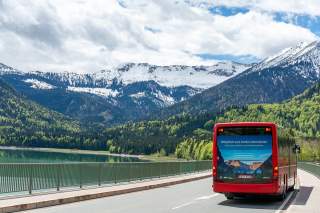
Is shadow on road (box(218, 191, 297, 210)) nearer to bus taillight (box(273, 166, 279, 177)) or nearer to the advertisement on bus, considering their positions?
the advertisement on bus

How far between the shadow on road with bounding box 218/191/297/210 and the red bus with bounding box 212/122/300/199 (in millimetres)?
521

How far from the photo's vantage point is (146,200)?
997 inches

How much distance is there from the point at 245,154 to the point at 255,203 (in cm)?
234

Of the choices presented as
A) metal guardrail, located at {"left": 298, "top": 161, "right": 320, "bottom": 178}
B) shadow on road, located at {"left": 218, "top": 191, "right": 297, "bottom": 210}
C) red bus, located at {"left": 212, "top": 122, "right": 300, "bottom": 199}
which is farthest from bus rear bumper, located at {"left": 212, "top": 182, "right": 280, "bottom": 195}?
metal guardrail, located at {"left": 298, "top": 161, "right": 320, "bottom": 178}

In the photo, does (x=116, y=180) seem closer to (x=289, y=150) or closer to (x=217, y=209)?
(x=289, y=150)

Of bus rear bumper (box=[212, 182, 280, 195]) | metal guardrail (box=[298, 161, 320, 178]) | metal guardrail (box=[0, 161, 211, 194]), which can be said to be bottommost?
metal guardrail (box=[298, 161, 320, 178])

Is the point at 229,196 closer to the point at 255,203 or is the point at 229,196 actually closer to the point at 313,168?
the point at 255,203

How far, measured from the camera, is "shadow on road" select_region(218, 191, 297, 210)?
78.5 feet

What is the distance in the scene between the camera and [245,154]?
24625 mm

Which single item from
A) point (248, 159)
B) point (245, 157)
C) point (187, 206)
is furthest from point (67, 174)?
point (248, 159)

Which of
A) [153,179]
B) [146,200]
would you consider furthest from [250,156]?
[153,179]

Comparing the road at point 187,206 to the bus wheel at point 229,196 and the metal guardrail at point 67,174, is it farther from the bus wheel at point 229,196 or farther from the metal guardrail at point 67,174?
the metal guardrail at point 67,174

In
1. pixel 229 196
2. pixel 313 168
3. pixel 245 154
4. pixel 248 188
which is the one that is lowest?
pixel 313 168

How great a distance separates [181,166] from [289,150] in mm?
25920
